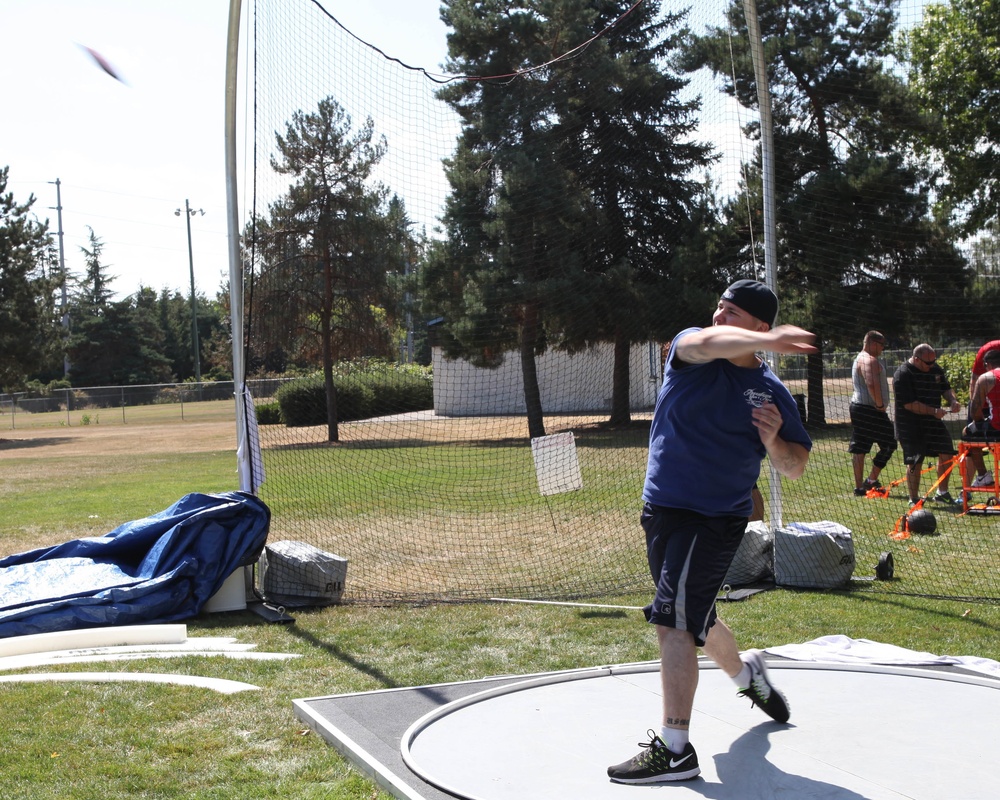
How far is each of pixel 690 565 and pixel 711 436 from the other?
477 millimetres

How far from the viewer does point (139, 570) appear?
23.4 ft

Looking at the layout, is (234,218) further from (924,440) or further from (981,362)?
(981,362)

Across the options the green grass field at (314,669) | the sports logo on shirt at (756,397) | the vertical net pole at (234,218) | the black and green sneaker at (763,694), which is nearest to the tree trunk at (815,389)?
the green grass field at (314,669)

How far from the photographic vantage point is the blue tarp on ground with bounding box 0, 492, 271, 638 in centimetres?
663

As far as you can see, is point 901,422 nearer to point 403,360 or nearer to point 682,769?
point 403,360

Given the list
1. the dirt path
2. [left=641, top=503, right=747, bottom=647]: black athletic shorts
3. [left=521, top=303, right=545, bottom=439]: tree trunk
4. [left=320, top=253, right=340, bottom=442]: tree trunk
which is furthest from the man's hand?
the dirt path

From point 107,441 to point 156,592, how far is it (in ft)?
90.4

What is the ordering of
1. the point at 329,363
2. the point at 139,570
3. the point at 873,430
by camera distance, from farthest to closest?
the point at 873,430 → the point at 329,363 → the point at 139,570

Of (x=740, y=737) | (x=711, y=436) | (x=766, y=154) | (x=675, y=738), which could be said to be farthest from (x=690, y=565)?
(x=766, y=154)

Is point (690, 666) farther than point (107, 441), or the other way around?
point (107, 441)

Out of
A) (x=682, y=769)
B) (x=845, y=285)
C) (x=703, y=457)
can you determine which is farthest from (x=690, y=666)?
(x=845, y=285)

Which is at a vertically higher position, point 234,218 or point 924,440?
point 234,218

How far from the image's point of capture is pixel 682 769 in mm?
3514

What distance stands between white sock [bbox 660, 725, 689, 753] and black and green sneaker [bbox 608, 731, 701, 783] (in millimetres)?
11
